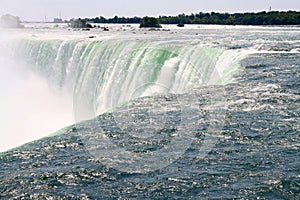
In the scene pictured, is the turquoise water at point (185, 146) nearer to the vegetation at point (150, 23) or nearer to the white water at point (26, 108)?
the white water at point (26, 108)

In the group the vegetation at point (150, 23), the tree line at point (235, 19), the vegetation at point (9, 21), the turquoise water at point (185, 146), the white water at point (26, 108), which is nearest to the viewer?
the turquoise water at point (185, 146)

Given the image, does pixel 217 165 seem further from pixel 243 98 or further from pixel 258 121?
pixel 243 98

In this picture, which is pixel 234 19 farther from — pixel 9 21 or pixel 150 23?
pixel 9 21

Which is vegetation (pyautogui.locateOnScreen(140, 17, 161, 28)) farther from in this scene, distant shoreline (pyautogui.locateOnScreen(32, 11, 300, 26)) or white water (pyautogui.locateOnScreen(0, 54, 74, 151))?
white water (pyautogui.locateOnScreen(0, 54, 74, 151))

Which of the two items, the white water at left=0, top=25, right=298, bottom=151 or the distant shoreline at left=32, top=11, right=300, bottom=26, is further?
the distant shoreline at left=32, top=11, right=300, bottom=26

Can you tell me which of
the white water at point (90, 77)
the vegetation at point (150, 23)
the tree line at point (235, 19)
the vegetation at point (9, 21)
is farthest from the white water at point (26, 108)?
the vegetation at point (9, 21)

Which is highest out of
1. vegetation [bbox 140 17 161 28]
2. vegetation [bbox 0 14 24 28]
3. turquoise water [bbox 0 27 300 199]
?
vegetation [bbox 140 17 161 28]

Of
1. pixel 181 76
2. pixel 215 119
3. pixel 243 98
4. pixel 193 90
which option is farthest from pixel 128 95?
pixel 215 119

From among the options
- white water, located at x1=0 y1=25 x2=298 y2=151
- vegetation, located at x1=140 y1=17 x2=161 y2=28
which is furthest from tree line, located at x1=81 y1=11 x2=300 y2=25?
white water, located at x1=0 y1=25 x2=298 y2=151

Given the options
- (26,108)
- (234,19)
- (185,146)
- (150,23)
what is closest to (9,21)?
(150,23)

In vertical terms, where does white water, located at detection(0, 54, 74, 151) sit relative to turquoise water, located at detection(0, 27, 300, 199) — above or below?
below
